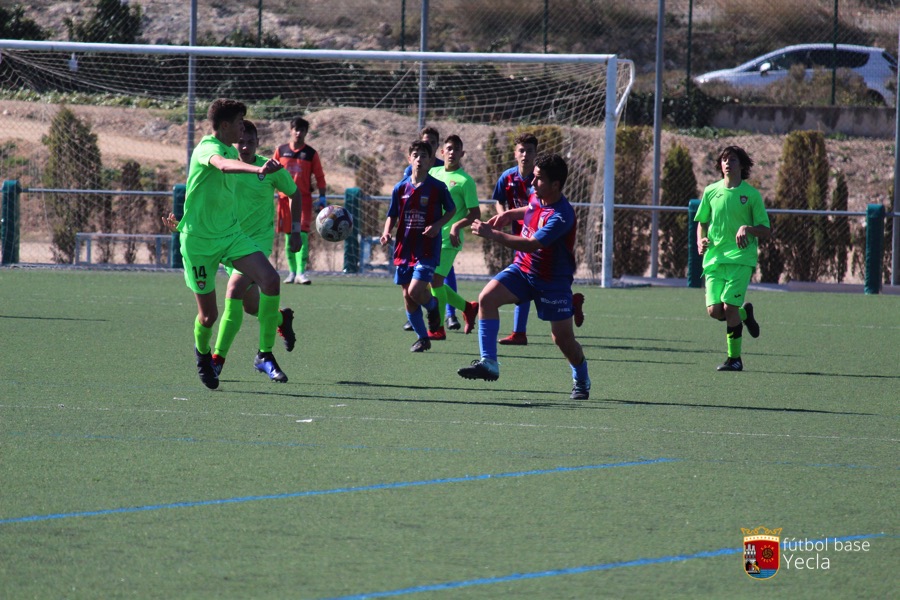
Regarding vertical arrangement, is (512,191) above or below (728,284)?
above

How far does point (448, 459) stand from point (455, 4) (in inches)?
1347

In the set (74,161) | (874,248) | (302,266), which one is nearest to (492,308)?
(302,266)

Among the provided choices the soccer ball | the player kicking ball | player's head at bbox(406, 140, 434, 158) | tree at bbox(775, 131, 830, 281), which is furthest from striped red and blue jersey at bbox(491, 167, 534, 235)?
tree at bbox(775, 131, 830, 281)

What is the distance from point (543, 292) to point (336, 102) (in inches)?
688

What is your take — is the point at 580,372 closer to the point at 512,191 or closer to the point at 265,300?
the point at 265,300

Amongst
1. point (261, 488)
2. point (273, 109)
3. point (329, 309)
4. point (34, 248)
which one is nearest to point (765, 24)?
point (273, 109)

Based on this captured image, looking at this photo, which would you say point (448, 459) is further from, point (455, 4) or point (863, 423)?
point (455, 4)

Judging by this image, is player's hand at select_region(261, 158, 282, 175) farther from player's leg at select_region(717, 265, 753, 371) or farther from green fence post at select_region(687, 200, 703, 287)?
green fence post at select_region(687, 200, 703, 287)

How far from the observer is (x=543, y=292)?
823cm

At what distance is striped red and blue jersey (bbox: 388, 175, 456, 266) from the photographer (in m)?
11.1

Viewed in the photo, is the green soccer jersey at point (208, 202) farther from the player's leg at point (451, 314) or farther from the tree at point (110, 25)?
the tree at point (110, 25)

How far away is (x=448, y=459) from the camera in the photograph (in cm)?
629

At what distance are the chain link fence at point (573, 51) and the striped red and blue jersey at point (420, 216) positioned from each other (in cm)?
1192

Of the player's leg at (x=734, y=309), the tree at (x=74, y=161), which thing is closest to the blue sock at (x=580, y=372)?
the player's leg at (x=734, y=309)
